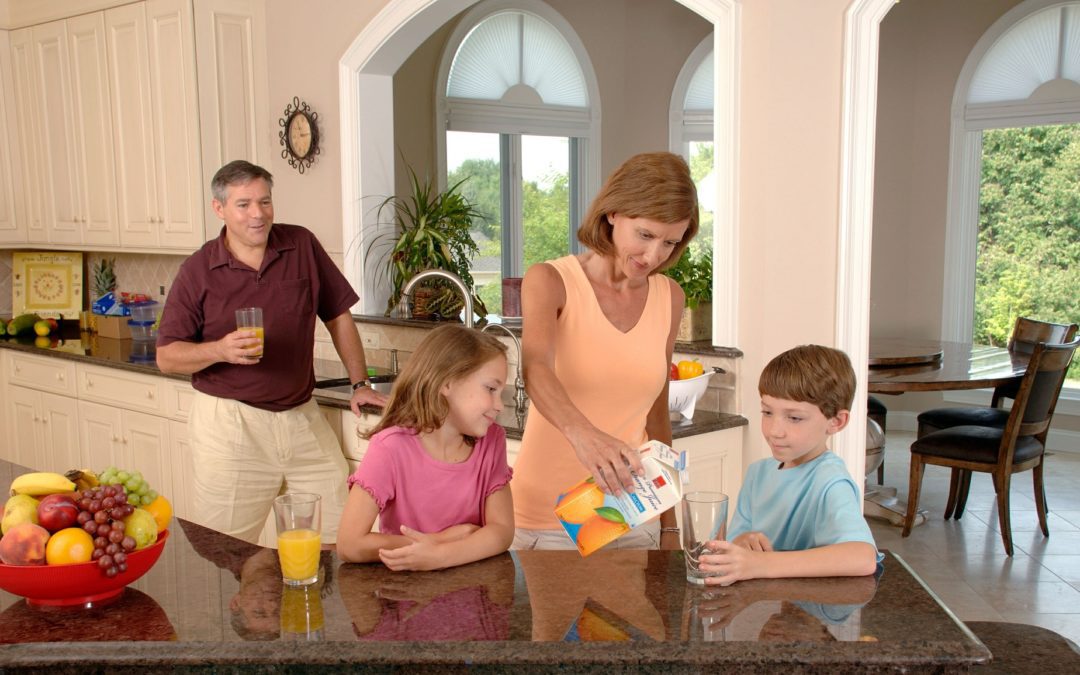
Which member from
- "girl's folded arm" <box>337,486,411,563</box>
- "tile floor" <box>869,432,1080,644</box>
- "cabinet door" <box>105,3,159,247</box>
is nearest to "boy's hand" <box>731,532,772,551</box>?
"girl's folded arm" <box>337,486,411,563</box>

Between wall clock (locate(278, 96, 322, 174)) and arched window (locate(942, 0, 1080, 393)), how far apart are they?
Result: 14.5ft

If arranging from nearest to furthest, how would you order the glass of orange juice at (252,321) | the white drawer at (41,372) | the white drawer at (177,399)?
the glass of orange juice at (252,321), the white drawer at (177,399), the white drawer at (41,372)

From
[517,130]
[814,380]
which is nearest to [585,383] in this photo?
[814,380]

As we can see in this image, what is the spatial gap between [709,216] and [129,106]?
13.4ft

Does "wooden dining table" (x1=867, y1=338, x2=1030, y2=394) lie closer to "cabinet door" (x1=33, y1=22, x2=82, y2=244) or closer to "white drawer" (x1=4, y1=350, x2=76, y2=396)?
"white drawer" (x1=4, y1=350, x2=76, y2=396)

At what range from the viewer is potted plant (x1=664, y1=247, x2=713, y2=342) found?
136 inches

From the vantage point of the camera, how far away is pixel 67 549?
57.9 inches

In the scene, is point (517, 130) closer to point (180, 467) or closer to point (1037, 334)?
point (1037, 334)

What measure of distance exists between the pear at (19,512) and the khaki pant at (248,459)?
1.50 m

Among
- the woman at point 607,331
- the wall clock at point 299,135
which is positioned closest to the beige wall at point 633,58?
the wall clock at point 299,135

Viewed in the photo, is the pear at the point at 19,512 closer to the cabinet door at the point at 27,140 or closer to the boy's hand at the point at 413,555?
the boy's hand at the point at 413,555

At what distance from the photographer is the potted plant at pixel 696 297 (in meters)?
3.44

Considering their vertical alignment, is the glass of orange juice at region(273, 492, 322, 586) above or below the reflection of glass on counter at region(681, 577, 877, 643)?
above

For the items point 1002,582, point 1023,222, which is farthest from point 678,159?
point 1023,222
